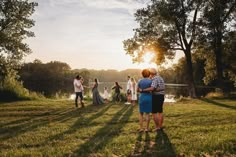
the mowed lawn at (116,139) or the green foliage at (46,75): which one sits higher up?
the green foliage at (46,75)

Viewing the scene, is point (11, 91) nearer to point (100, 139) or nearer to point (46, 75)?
point (100, 139)

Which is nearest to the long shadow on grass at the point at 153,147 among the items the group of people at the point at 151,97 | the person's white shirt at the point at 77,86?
the group of people at the point at 151,97

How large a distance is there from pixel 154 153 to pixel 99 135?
152 inches

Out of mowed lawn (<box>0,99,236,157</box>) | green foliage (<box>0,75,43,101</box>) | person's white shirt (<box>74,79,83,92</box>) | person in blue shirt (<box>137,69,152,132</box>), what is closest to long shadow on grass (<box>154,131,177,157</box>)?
mowed lawn (<box>0,99,236,157</box>)

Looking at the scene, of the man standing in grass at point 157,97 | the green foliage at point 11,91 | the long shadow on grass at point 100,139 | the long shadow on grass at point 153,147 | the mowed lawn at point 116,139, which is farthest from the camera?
the green foliage at point 11,91

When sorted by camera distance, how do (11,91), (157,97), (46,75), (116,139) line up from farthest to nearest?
(46,75) < (11,91) < (157,97) < (116,139)

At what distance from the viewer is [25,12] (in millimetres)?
40000

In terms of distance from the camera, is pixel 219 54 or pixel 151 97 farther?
pixel 219 54

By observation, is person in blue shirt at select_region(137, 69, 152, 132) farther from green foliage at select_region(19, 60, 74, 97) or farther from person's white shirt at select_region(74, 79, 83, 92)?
green foliage at select_region(19, 60, 74, 97)

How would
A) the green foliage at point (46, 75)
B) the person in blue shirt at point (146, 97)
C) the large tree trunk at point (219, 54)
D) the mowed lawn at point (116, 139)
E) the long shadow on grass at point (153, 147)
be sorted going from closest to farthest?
the long shadow on grass at point (153, 147) < the mowed lawn at point (116, 139) < the person in blue shirt at point (146, 97) < the large tree trunk at point (219, 54) < the green foliage at point (46, 75)

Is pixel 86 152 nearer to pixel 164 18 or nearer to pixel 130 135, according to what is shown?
pixel 130 135

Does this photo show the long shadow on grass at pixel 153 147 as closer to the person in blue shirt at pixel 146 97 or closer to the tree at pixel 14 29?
the person in blue shirt at pixel 146 97

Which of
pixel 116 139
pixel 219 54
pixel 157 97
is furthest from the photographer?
pixel 219 54

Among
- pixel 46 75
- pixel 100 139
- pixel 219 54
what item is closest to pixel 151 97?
pixel 100 139
